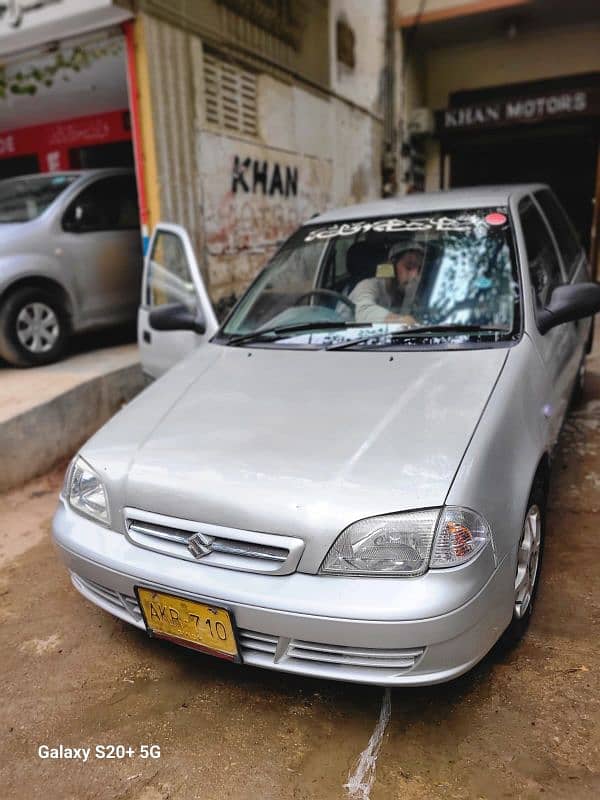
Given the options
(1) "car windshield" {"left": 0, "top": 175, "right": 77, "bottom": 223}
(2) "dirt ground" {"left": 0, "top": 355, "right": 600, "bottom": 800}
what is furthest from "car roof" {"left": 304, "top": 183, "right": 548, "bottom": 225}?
(1) "car windshield" {"left": 0, "top": 175, "right": 77, "bottom": 223}

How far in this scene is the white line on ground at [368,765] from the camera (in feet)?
5.66

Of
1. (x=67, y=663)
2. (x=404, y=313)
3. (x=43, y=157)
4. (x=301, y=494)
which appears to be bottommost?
(x=67, y=663)

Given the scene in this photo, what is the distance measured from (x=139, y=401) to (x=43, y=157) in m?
8.64

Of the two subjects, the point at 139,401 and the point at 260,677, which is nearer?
the point at 260,677

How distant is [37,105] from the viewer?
8.22 meters

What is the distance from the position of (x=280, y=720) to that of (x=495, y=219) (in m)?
2.33

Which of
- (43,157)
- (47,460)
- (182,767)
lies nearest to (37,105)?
(43,157)

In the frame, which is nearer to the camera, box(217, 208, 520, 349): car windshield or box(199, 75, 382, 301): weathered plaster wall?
box(217, 208, 520, 349): car windshield

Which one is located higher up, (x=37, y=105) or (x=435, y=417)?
(x=37, y=105)

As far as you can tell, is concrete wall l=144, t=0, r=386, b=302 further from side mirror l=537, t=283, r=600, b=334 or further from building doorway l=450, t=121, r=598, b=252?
side mirror l=537, t=283, r=600, b=334

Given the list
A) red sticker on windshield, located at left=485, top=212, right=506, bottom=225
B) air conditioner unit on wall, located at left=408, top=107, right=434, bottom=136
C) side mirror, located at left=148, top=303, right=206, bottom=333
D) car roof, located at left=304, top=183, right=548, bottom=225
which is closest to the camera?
red sticker on windshield, located at left=485, top=212, right=506, bottom=225

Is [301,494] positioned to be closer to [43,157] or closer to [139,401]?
[139,401]

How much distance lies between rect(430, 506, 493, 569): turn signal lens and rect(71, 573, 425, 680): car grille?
0.26 m

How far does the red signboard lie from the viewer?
8.82 meters
